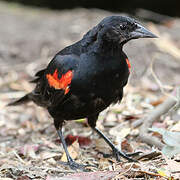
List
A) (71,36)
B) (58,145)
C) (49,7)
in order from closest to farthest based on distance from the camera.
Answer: (58,145) → (71,36) → (49,7)

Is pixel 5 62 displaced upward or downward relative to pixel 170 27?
downward

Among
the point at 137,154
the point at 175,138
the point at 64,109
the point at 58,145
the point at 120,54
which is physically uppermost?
the point at 120,54

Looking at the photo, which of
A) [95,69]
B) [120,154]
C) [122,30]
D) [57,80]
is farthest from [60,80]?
[120,154]

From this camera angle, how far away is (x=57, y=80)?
3555 millimetres

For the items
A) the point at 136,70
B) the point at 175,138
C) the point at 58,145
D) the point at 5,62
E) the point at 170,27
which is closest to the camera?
the point at 175,138

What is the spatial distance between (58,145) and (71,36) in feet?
10.4

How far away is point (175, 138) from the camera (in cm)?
271

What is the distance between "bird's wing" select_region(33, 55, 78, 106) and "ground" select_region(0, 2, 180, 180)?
1.70 ft

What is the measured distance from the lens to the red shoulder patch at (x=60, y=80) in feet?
11.0

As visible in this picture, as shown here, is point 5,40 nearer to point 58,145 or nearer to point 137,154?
point 58,145

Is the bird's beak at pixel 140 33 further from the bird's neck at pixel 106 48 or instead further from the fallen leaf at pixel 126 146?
the fallen leaf at pixel 126 146

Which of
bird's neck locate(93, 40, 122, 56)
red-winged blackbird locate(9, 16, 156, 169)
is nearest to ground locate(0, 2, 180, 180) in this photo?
red-winged blackbird locate(9, 16, 156, 169)

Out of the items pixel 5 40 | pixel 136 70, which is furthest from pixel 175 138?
pixel 5 40

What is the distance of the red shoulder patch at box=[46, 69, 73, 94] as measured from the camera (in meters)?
3.35
